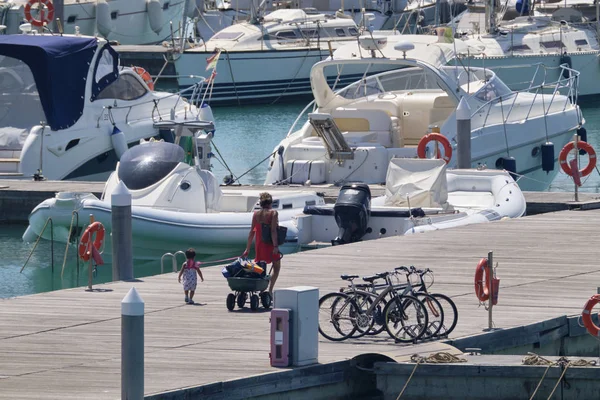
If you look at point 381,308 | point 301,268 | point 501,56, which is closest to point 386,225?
point 301,268

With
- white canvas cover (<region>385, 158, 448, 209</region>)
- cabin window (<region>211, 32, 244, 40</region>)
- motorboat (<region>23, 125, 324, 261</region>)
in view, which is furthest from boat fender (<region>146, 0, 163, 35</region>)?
white canvas cover (<region>385, 158, 448, 209</region>)

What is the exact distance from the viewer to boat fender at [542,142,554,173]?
27169 millimetres

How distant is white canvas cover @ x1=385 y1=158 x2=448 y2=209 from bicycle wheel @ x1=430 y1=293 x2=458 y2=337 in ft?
24.1

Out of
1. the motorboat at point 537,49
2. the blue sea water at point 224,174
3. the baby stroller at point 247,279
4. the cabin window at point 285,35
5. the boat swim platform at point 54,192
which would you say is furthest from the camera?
the cabin window at point 285,35

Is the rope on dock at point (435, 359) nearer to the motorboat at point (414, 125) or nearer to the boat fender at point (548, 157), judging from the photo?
the motorboat at point (414, 125)

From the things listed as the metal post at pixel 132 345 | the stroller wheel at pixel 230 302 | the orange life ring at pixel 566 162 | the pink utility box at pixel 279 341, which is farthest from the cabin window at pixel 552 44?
the metal post at pixel 132 345

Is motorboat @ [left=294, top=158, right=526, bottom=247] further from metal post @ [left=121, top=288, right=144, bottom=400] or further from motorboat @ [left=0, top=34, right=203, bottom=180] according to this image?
metal post @ [left=121, top=288, right=144, bottom=400]

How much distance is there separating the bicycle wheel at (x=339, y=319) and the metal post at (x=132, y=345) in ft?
9.37

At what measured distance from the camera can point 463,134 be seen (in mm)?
23375

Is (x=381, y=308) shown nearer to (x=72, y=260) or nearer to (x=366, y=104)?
(x=72, y=260)

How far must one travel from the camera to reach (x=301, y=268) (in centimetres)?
1600

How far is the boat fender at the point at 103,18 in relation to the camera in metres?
56.5

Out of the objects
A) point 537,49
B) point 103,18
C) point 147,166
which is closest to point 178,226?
point 147,166

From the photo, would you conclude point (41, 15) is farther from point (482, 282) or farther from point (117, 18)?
point (117, 18)
